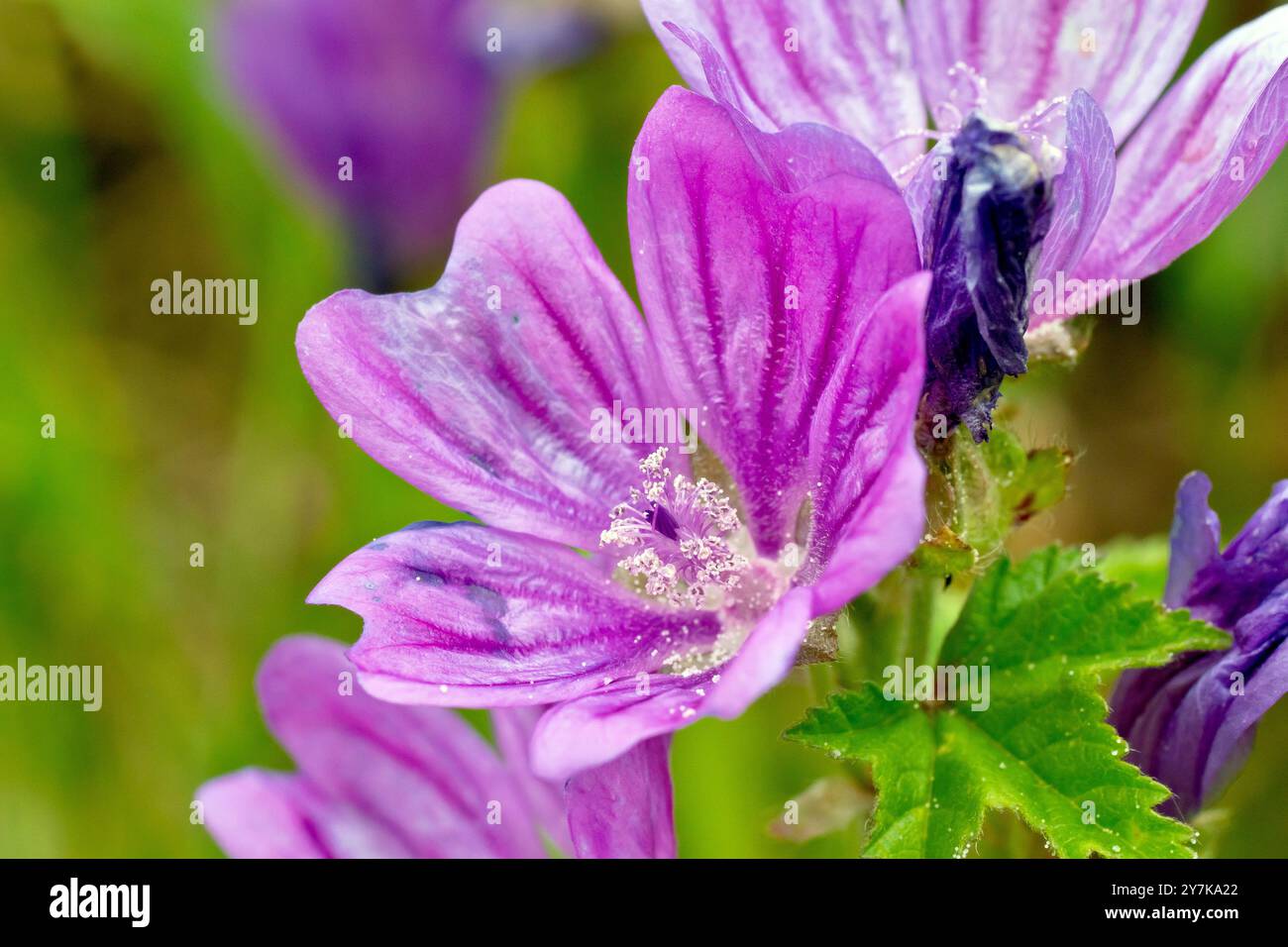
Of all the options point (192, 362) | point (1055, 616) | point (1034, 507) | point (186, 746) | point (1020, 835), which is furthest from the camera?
point (192, 362)

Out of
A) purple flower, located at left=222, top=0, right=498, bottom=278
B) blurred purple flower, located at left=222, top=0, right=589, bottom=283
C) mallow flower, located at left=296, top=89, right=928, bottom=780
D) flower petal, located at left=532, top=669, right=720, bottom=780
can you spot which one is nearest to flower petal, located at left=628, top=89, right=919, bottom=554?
mallow flower, located at left=296, top=89, right=928, bottom=780

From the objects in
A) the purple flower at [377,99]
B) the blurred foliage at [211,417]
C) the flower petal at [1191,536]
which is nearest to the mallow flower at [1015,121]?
the flower petal at [1191,536]

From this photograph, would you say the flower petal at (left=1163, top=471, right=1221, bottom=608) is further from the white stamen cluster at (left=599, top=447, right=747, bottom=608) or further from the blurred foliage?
the blurred foliage

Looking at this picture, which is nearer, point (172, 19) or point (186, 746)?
point (186, 746)

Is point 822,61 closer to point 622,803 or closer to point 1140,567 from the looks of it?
point 1140,567

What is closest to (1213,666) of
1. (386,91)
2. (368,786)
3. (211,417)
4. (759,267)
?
(759,267)

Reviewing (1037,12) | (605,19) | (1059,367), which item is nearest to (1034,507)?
(1059,367)

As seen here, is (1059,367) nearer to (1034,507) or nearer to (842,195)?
(1034,507)

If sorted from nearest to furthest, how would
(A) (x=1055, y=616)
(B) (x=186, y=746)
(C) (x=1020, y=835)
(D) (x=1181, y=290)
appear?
(A) (x=1055, y=616)
(C) (x=1020, y=835)
(B) (x=186, y=746)
(D) (x=1181, y=290)
